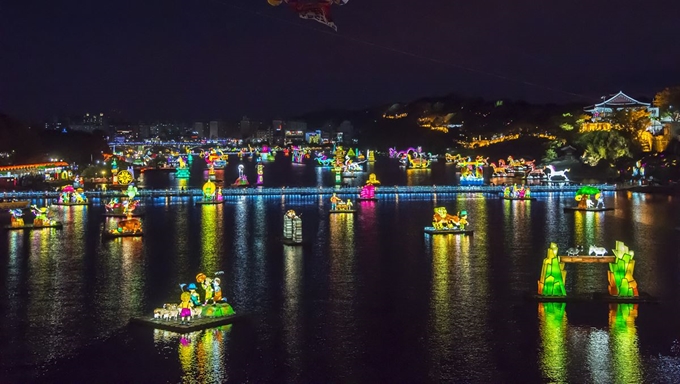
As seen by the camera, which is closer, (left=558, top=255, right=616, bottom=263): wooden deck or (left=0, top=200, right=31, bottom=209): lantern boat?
(left=558, top=255, right=616, bottom=263): wooden deck

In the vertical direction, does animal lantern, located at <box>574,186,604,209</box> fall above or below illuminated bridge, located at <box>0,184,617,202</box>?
below

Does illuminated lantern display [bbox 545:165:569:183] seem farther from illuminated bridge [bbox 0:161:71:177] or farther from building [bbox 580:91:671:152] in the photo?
illuminated bridge [bbox 0:161:71:177]

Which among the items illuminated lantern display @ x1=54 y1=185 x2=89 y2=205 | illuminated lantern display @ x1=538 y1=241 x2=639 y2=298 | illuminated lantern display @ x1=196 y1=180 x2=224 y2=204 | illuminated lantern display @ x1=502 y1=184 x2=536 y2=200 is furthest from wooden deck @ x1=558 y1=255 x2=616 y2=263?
illuminated lantern display @ x1=54 y1=185 x2=89 y2=205

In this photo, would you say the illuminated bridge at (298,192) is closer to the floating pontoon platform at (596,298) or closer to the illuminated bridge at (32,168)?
the illuminated bridge at (32,168)

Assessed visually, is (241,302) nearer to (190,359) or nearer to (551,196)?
(190,359)

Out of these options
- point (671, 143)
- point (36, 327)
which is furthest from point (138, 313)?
point (671, 143)

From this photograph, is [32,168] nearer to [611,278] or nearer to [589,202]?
[589,202]

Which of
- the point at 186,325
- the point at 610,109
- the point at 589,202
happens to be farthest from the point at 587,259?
the point at 610,109
